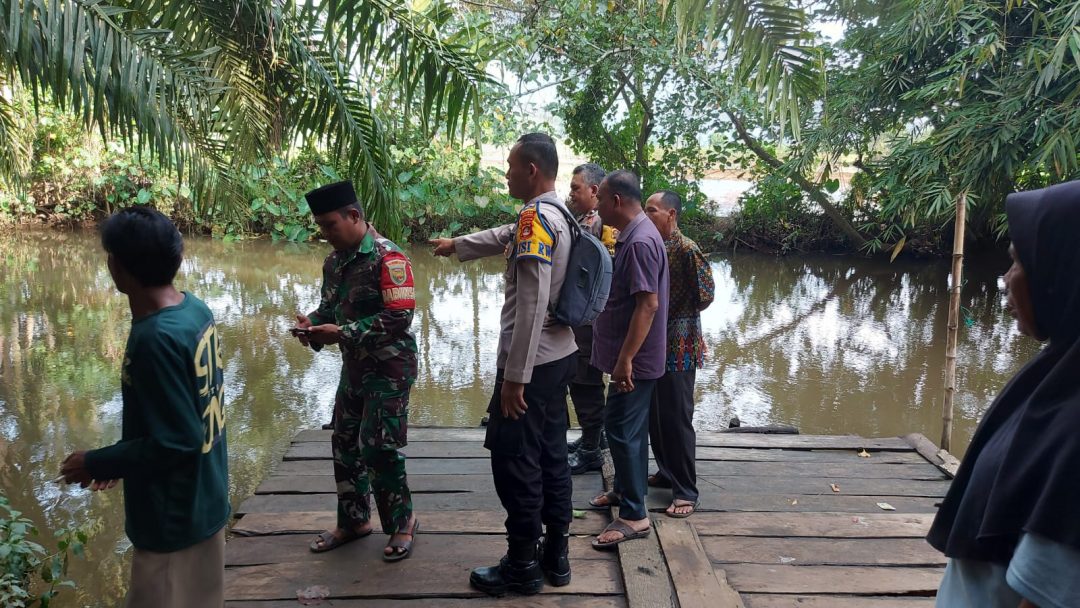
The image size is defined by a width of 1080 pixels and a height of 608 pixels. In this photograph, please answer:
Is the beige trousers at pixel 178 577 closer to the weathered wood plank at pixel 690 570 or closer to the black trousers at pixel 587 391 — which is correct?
the weathered wood plank at pixel 690 570

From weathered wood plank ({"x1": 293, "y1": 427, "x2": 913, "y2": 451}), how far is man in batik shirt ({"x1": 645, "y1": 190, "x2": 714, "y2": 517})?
3.31ft

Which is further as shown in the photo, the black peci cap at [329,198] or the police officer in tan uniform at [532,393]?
the black peci cap at [329,198]

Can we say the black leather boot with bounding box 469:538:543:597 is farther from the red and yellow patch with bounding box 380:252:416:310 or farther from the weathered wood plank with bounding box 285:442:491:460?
the weathered wood plank with bounding box 285:442:491:460

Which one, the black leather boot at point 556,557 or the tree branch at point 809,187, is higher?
the tree branch at point 809,187

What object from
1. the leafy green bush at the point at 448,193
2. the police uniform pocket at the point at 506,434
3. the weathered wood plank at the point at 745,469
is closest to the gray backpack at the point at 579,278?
the police uniform pocket at the point at 506,434

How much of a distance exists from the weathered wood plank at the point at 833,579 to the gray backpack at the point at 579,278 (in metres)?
1.20

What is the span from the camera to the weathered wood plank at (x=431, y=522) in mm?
3096

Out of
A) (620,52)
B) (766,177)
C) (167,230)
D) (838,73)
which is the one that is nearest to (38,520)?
(167,230)

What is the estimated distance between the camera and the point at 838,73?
35.1ft

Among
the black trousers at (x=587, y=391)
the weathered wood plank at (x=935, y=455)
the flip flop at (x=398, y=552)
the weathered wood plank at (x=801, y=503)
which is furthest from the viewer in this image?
the weathered wood plank at (x=935, y=455)

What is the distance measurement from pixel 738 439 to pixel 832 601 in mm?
1767

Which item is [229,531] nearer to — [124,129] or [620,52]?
[124,129]

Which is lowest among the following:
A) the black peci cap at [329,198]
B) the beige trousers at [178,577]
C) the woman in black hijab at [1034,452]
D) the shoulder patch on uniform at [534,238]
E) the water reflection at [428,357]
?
the water reflection at [428,357]

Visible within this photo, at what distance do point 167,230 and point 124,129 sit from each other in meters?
2.16
